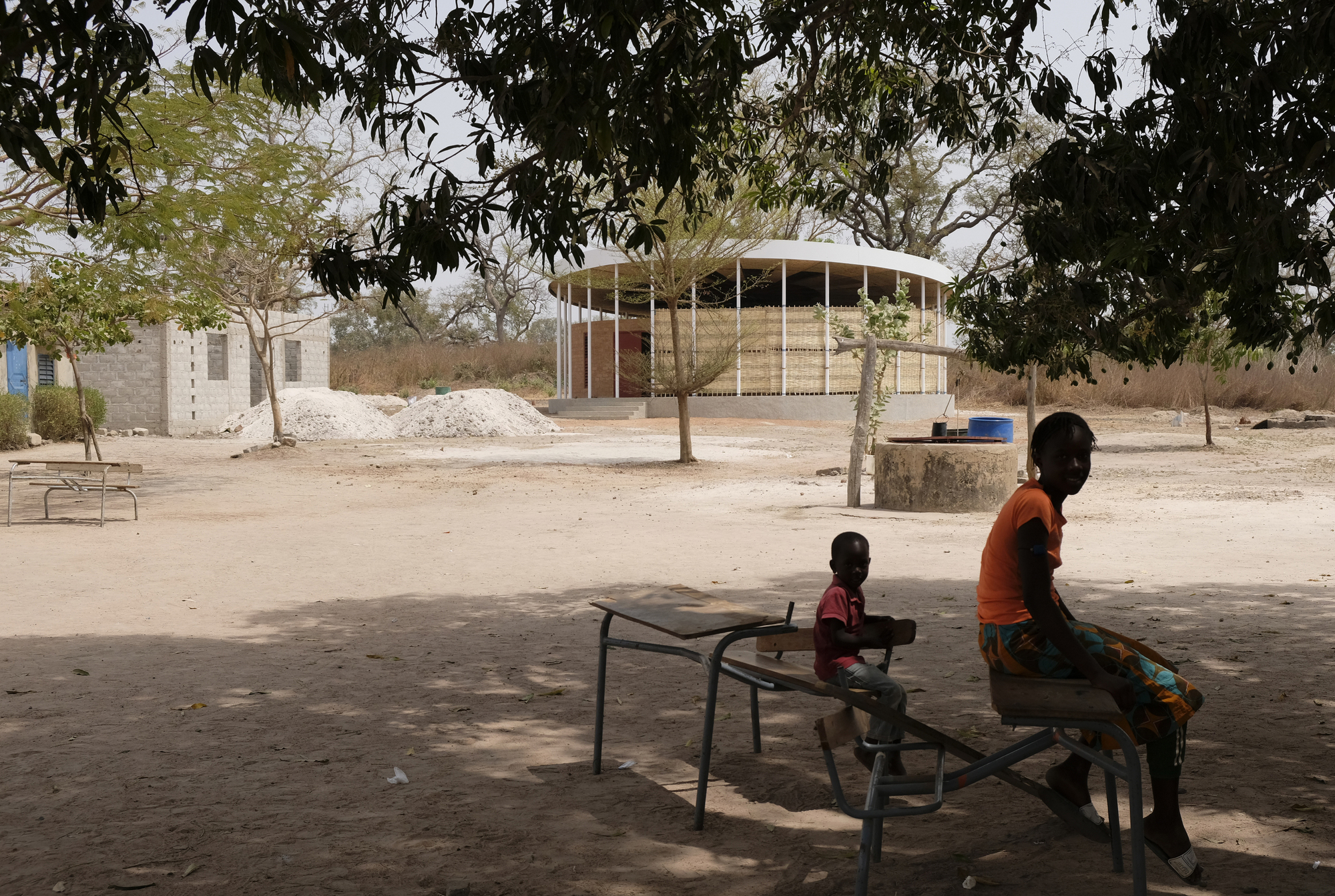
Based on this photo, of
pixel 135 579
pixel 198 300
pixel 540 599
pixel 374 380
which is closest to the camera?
pixel 540 599

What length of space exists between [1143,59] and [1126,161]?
3.09ft

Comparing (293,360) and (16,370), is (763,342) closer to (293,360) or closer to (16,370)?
(293,360)

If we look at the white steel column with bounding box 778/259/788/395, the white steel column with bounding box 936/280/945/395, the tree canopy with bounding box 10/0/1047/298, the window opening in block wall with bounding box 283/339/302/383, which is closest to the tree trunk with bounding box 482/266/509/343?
the window opening in block wall with bounding box 283/339/302/383

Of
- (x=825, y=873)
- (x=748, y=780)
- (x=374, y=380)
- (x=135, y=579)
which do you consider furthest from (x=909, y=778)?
(x=374, y=380)

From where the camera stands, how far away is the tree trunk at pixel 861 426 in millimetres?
13664

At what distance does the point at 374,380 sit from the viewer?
51.2 metres

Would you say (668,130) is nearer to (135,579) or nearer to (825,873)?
(825,873)

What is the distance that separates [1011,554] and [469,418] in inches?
1073

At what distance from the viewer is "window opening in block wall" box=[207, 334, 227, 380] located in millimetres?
31734

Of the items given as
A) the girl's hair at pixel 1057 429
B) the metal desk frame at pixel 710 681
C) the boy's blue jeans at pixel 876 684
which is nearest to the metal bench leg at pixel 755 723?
the metal desk frame at pixel 710 681

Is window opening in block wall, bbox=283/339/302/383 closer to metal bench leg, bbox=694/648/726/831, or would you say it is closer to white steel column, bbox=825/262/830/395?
white steel column, bbox=825/262/830/395

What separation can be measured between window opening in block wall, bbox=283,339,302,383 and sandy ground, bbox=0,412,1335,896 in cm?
2405

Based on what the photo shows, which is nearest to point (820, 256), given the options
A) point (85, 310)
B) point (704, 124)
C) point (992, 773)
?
point (85, 310)

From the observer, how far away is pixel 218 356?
32.1 meters
